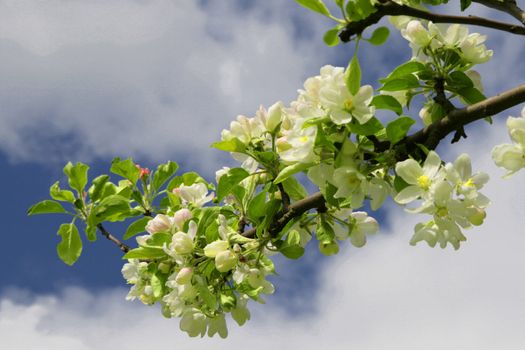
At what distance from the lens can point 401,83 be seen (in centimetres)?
166

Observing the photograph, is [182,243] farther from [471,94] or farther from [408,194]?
[471,94]

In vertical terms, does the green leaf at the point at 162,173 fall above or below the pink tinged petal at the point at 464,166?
above

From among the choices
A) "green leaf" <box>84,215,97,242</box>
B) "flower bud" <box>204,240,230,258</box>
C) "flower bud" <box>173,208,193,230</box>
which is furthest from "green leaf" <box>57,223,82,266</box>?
"flower bud" <box>204,240,230,258</box>

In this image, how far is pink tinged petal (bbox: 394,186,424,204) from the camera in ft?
4.78

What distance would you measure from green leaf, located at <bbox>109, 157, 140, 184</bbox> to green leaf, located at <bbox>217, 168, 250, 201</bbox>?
0.69 meters

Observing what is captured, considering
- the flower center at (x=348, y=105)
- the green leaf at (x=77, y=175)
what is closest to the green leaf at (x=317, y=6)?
the flower center at (x=348, y=105)

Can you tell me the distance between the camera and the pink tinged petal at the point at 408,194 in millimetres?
1457

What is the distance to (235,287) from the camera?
80.0 inches

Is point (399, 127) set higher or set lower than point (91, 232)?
lower

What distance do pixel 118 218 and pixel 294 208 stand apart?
82 cm

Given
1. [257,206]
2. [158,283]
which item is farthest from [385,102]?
[158,283]

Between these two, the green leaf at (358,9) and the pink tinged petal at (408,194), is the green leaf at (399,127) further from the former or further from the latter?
the green leaf at (358,9)

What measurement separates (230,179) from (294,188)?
0.68 feet

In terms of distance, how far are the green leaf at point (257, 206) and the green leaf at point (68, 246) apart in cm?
67
